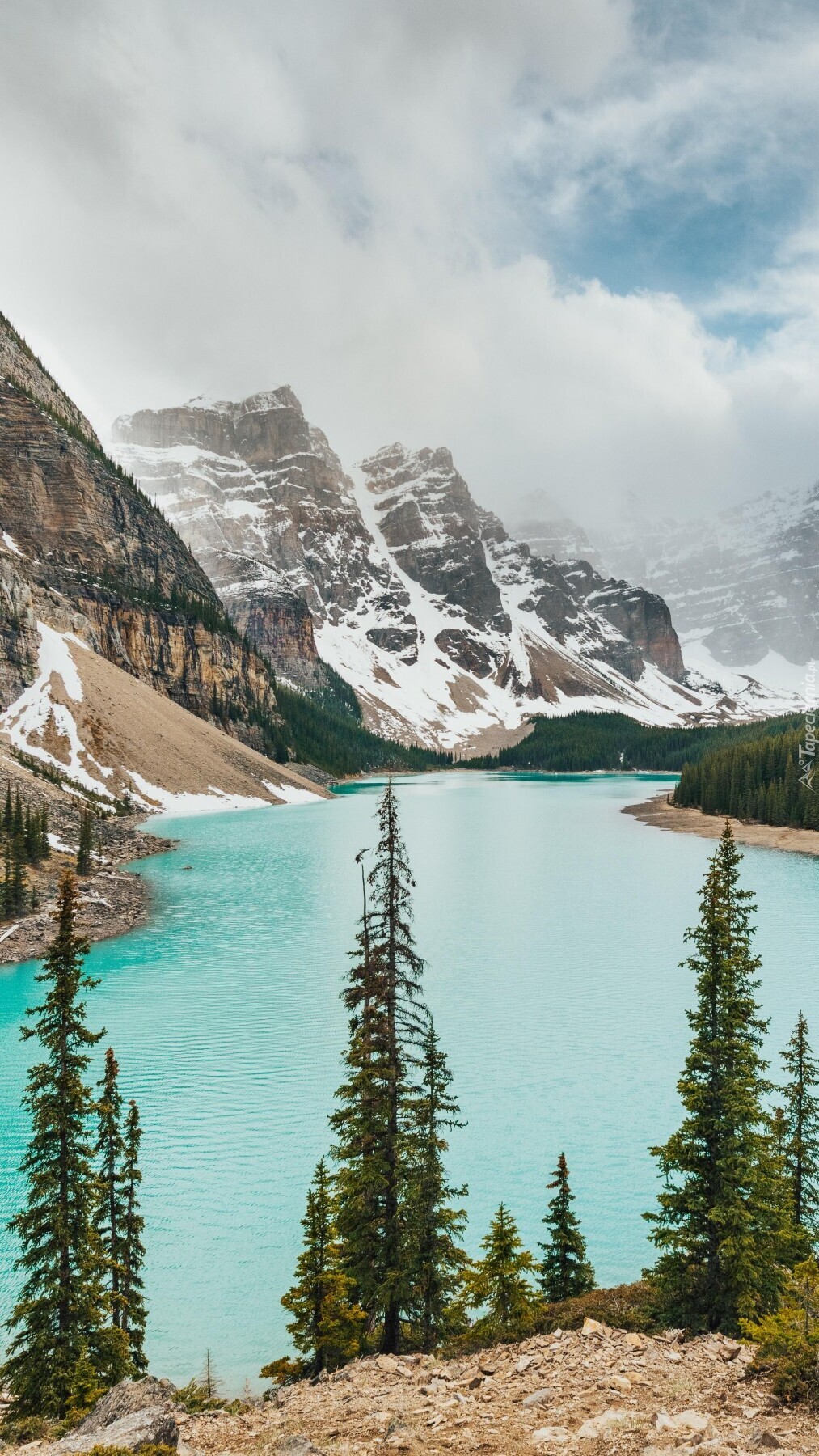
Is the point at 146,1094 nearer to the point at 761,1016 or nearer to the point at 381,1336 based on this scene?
the point at 381,1336

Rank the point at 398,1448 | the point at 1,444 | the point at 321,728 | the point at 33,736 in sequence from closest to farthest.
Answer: the point at 398,1448
the point at 33,736
the point at 1,444
the point at 321,728

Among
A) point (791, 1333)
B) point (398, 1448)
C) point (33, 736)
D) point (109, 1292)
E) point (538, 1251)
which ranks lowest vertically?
point (538, 1251)

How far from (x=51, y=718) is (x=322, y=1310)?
280 feet

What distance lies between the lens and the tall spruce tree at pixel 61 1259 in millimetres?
10523

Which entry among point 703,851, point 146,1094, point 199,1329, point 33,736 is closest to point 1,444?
point 33,736

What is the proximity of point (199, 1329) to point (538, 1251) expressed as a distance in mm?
7014

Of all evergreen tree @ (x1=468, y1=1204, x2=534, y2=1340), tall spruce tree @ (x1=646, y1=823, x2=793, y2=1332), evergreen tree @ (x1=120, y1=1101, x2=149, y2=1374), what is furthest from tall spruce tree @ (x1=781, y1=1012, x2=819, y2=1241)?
evergreen tree @ (x1=120, y1=1101, x2=149, y2=1374)

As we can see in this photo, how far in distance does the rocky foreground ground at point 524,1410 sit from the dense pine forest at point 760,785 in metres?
83.8

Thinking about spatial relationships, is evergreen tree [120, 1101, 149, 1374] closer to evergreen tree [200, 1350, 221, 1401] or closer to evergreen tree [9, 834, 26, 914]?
evergreen tree [200, 1350, 221, 1401]

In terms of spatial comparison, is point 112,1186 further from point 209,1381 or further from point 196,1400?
point 196,1400

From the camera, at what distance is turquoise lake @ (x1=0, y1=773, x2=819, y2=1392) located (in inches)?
648

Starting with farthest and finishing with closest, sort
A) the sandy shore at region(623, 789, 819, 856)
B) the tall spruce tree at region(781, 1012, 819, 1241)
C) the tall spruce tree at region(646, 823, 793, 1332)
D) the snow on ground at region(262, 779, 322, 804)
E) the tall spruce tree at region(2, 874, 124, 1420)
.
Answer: the snow on ground at region(262, 779, 322, 804)
the sandy shore at region(623, 789, 819, 856)
the tall spruce tree at region(781, 1012, 819, 1241)
the tall spruce tree at region(646, 823, 793, 1332)
the tall spruce tree at region(2, 874, 124, 1420)

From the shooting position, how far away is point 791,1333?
7.96m

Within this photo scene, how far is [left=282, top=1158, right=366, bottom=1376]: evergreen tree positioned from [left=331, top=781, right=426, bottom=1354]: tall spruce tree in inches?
17.1
